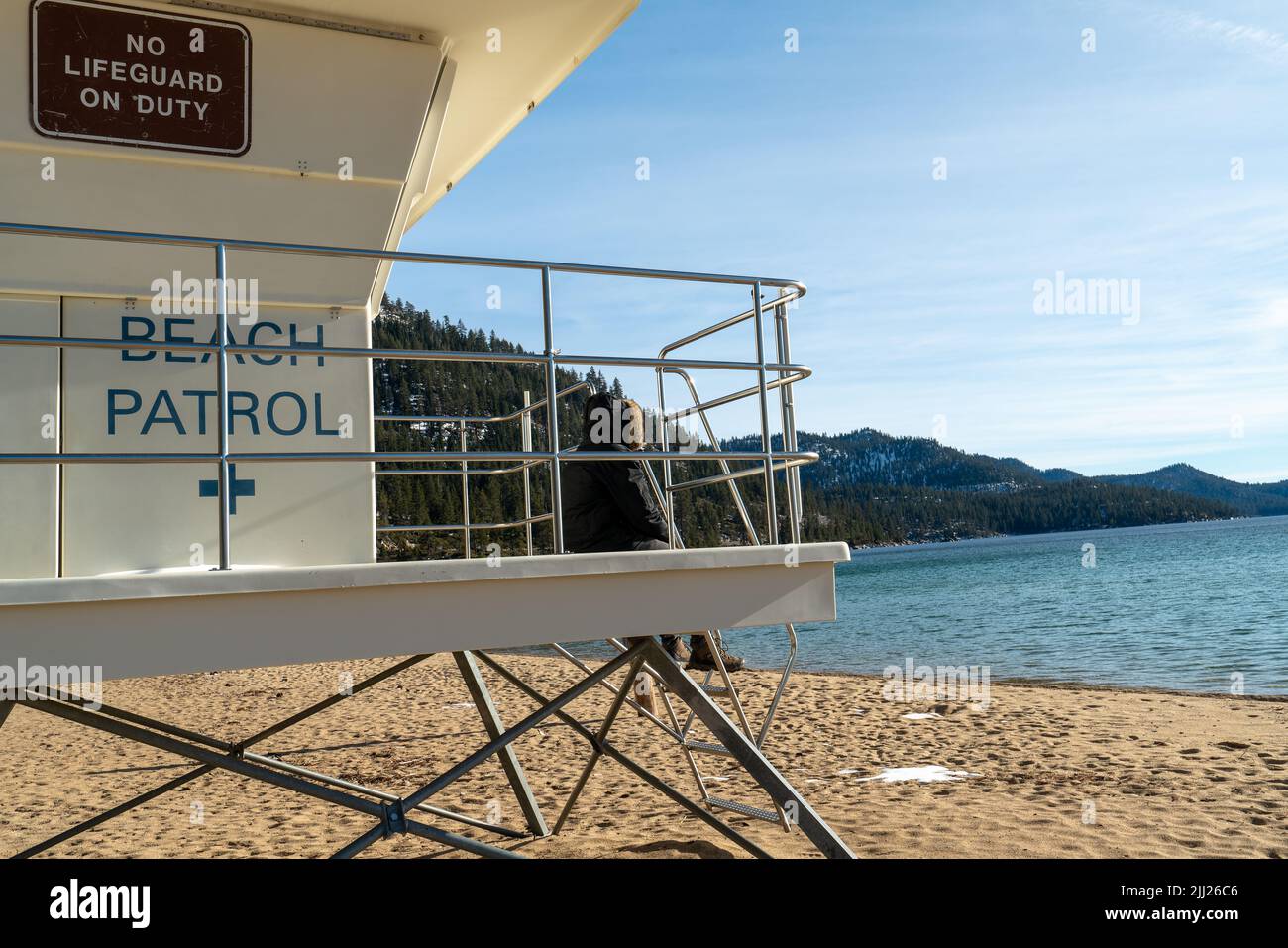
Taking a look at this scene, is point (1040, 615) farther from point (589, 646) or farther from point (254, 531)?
point (254, 531)

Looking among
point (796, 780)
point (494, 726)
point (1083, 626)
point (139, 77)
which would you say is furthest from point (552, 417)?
A: point (1083, 626)

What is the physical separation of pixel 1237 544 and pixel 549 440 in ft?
332

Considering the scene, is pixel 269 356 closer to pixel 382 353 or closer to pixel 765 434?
pixel 382 353

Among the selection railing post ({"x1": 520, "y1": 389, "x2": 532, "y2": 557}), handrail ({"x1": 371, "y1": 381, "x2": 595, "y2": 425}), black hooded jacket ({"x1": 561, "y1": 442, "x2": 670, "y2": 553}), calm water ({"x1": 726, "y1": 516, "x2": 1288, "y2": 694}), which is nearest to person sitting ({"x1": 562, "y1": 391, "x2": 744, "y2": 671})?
black hooded jacket ({"x1": 561, "y1": 442, "x2": 670, "y2": 553})

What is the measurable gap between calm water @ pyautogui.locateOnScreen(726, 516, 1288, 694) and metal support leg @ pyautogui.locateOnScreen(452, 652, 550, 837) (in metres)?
16.4

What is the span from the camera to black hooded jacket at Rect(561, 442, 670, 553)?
5.10 metres

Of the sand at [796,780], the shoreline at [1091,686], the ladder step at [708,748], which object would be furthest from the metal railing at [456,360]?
the shoreline at [1091,686]

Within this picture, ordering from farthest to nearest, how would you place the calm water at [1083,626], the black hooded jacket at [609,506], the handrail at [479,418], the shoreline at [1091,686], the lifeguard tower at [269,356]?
the calm water at [1083,626] < the shoreline at [1091,686] < the handrail at [479,418] < the black hooded jacket at [609,506] < the lifeguard tower at [269,356]

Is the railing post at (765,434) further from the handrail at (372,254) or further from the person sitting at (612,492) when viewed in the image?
the person sitting at (612,492)

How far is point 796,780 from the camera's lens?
9656 millimetres

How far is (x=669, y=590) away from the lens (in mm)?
3951

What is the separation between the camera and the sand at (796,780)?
7160 mm

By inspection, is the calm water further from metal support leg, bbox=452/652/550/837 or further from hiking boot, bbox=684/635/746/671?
metal support leg, bbox=452/652/550/837
